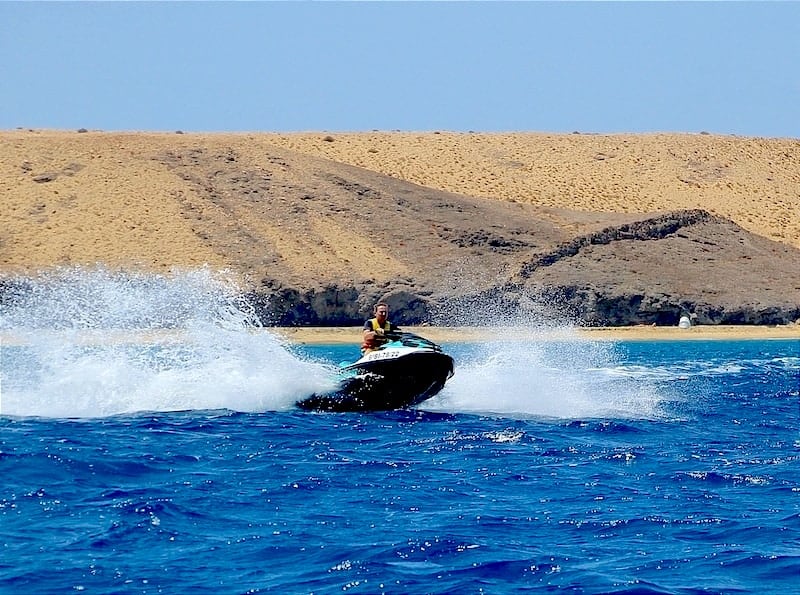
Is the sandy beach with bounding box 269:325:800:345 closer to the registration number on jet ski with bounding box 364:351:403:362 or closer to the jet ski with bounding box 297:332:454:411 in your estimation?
the jet ski with bounding box 297:332:454:411

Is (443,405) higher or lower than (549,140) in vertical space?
lower

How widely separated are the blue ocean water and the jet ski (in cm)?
29

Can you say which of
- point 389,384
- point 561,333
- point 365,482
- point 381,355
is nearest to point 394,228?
point 561,333

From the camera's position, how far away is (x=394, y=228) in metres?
57.3

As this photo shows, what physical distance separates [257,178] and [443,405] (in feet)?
148

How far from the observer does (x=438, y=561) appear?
9.21 metres

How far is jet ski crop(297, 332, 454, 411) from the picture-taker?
18266mm

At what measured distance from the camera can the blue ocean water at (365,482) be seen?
29.4 ft

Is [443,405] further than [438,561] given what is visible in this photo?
Yes

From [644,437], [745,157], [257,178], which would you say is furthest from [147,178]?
[644,437]

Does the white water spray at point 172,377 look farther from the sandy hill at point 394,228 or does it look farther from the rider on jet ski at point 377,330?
the sandy hill at point 394,228

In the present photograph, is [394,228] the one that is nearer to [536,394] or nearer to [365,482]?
[536,394]

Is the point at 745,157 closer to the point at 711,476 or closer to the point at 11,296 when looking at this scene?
the point at 11,296

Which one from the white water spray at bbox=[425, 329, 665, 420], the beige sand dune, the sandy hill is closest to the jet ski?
the white water spray at bbox=[425, 329, 665, 420]
